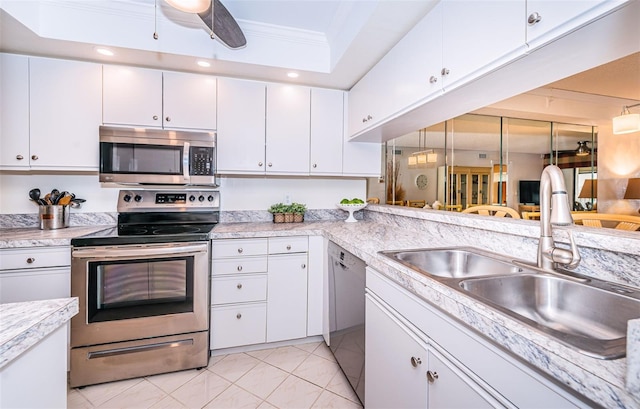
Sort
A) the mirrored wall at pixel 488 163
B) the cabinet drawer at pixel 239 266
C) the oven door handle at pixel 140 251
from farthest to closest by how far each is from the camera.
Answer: the mirrored wall at pixel 488 163 < the cabinet drawer at pixel 239 266 < the oven door handle at pixel 140 251

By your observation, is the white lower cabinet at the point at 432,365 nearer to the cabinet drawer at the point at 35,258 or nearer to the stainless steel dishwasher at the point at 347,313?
the stainless steel dishwasher at the point at 347,313

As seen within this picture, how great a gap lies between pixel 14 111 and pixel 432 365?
2989 mm

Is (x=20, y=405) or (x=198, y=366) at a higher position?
(x=20, y=405)

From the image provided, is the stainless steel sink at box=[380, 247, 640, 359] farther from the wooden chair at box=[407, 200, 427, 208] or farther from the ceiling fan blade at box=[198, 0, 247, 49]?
the wooden chair at box=[407, 200, 427, 208]

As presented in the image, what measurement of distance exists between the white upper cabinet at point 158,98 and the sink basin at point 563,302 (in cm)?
223

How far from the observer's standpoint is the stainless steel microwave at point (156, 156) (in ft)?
6.75

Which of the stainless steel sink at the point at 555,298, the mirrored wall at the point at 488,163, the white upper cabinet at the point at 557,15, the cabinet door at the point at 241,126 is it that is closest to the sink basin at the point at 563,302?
the stainless steel sink at the point at 555,298

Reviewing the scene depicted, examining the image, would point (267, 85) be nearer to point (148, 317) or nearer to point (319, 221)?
point (319, 221)

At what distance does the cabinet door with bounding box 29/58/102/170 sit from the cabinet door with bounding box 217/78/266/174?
894 mm

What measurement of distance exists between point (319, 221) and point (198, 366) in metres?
1.52

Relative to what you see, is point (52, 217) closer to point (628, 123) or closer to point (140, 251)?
point (140, 251)

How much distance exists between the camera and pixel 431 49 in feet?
4.75

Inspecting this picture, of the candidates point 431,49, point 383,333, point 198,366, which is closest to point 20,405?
point 383,333

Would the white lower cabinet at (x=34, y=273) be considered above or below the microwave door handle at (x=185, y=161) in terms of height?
below
